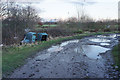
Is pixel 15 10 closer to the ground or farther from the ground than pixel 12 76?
farther from the ground

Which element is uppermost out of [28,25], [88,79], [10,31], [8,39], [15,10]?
[15,10]

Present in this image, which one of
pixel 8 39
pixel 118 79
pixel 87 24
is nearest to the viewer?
pixel 118 79

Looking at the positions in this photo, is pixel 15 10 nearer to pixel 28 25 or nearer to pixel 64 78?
pixel 28 25

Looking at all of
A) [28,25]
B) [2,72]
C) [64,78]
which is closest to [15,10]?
[28,25]

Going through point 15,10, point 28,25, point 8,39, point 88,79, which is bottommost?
point 88,79

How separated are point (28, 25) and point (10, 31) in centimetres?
328

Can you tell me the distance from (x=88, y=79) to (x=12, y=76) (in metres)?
2.71

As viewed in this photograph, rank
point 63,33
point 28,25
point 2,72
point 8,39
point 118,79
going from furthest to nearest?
point 63,33 < point 28,25 < point 8,39 < point 2,72 < point 118,79

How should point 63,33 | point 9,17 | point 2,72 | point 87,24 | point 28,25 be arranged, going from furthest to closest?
point 87,24
point 63,33
point 28,25
point 9,17
point 2,72

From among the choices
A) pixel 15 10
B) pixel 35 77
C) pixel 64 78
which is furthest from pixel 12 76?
pixel 15 10

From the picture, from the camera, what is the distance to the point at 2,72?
13.4ft

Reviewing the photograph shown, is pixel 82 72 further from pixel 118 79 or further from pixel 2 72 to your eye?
pixel 2 72

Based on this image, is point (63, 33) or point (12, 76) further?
point (63, 33)

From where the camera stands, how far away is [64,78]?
12.7 feet
